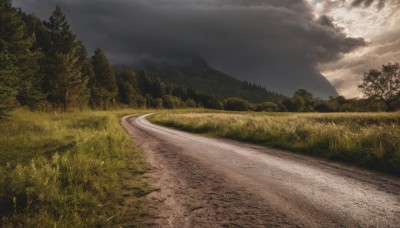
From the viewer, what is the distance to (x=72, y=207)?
13.6 ft

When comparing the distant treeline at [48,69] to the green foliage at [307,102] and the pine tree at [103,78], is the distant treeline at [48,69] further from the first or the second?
the green foliage at [307,102]

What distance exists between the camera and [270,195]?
15.6ft

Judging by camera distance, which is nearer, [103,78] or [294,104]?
[103,78]

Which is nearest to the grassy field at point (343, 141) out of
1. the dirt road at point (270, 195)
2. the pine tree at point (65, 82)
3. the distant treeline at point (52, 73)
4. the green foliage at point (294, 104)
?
the dirt road at point (270, 195)

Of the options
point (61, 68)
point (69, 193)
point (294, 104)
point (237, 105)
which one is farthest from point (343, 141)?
point (237, 105)

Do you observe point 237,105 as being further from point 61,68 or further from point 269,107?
point 61,68

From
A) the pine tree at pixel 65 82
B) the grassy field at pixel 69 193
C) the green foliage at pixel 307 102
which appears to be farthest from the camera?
the green foliage at pixel 307 102

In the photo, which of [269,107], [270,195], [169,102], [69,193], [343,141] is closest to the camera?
[69,193]

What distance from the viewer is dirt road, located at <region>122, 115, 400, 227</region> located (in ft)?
12.3

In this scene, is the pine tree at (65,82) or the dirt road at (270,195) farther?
the pine tree at (65,82)

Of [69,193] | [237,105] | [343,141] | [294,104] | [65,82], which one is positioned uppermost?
[294,104]

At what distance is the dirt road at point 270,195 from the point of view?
3.73m

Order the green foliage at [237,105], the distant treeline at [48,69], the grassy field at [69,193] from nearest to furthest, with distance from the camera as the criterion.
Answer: the grassy field at [69,193] < the distant treeline at [48,69] < the green foliage at [237,105]

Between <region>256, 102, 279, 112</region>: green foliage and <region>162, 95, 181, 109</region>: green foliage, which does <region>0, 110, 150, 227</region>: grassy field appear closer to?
<region>162, 95, 181, 109</region>: green foliage
